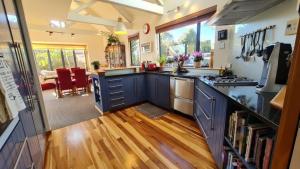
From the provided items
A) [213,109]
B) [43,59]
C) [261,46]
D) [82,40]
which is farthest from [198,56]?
[43,59]

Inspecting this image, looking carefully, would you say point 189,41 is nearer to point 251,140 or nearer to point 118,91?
point 118,91

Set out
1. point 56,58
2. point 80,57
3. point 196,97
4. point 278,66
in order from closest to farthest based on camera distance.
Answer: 1. point 278,66
2. point 196,97
3. point 56,58
4. point 80,57

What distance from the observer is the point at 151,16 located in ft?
13.8

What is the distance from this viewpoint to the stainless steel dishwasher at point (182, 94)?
102 inches

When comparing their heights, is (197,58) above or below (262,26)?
below

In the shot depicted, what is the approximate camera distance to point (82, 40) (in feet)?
23.8

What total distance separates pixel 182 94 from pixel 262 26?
1.53 meters

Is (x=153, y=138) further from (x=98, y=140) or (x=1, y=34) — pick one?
(x=1, y=34)

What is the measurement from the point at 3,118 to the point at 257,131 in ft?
5.33

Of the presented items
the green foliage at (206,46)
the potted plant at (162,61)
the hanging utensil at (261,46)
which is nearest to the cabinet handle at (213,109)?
the hanging utensil at (261,46)

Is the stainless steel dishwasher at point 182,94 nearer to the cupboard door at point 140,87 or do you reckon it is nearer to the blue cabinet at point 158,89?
the blue cabinet at point 158,89

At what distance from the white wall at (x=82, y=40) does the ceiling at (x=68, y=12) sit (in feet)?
1.62

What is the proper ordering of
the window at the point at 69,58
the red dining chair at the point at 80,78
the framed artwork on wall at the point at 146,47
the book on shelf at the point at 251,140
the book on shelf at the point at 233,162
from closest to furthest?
the book on shelf at the point at 251,140 < the book on shelf at the point at 233,162 < the framed artwork on wall at the point at 146,47 < the red dining chair at the point at 80,78 < the window at the point at 69,58

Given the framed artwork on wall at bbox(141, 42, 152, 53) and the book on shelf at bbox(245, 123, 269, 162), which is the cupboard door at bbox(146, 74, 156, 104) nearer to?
the framed artwork on wall at bbox(141, 42, 152, 53)
